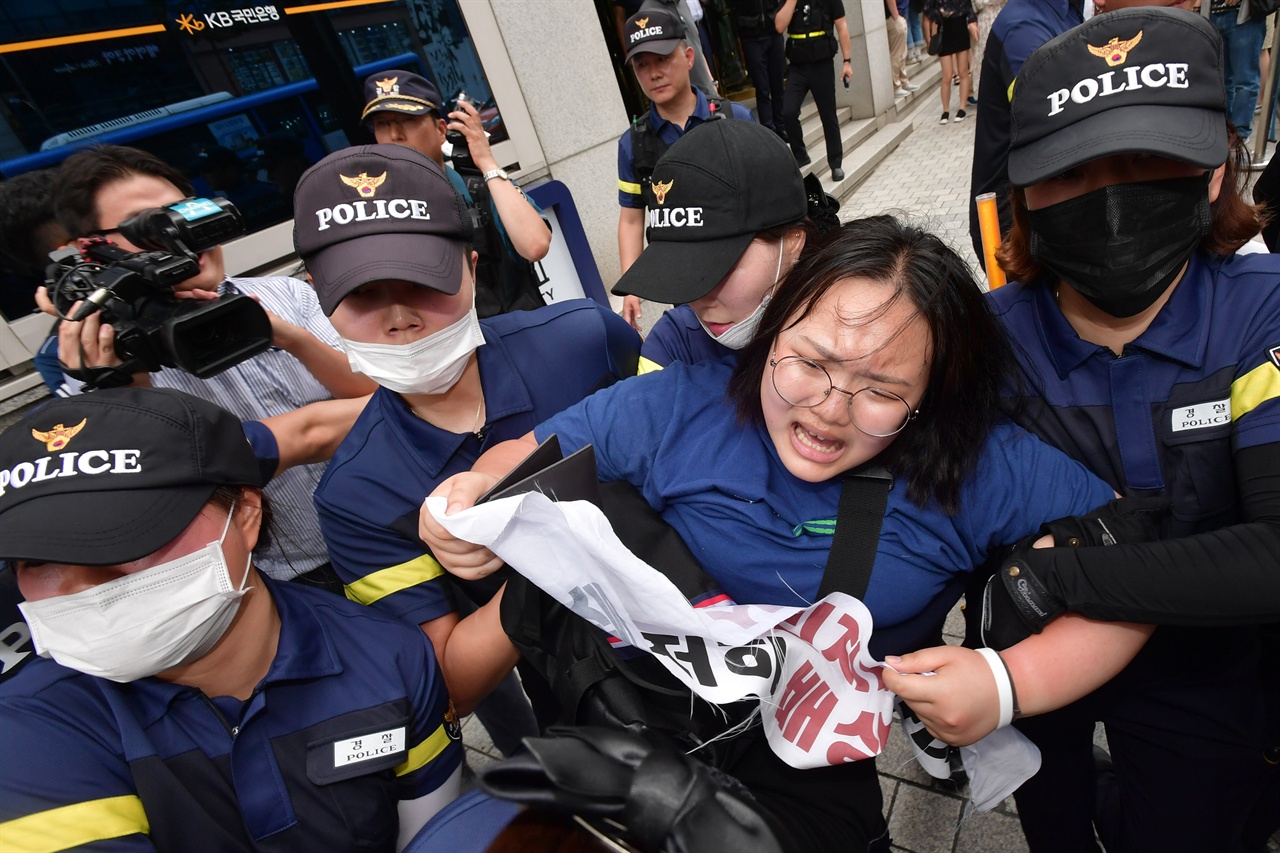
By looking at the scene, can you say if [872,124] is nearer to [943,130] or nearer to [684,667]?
[943,130]

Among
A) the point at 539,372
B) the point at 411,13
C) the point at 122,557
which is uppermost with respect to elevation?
the point at 411,13

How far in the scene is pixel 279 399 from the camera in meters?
2.23

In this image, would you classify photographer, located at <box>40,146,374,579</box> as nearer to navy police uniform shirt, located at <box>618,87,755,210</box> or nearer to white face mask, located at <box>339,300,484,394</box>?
white face mask, located at <box>339,300,484,394</box>

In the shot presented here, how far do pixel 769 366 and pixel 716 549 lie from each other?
0.42 meters

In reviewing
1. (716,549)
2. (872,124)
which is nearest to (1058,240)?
(716,549)

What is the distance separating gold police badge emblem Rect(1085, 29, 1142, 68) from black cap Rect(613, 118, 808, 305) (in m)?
0.69

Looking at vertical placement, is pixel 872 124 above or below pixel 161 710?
below

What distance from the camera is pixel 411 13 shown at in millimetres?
5242

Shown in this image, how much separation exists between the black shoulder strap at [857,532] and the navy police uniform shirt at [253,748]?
964 mm

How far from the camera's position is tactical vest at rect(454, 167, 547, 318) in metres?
3.05

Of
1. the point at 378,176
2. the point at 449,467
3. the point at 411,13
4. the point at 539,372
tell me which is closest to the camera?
the point at 378,176

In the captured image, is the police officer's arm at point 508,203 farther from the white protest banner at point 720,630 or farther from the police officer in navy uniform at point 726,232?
the white protest banner at point 720,630

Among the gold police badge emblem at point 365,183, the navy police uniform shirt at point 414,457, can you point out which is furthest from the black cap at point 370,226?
the navy police uniform shirt at point 414,457

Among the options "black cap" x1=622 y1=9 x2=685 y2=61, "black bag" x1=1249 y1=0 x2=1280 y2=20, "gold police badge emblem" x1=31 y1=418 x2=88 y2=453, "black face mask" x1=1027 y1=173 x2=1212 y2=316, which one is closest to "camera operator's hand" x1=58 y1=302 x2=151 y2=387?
"gold police badge emblem" x1=31 y1=418 x2=88 y2=453
